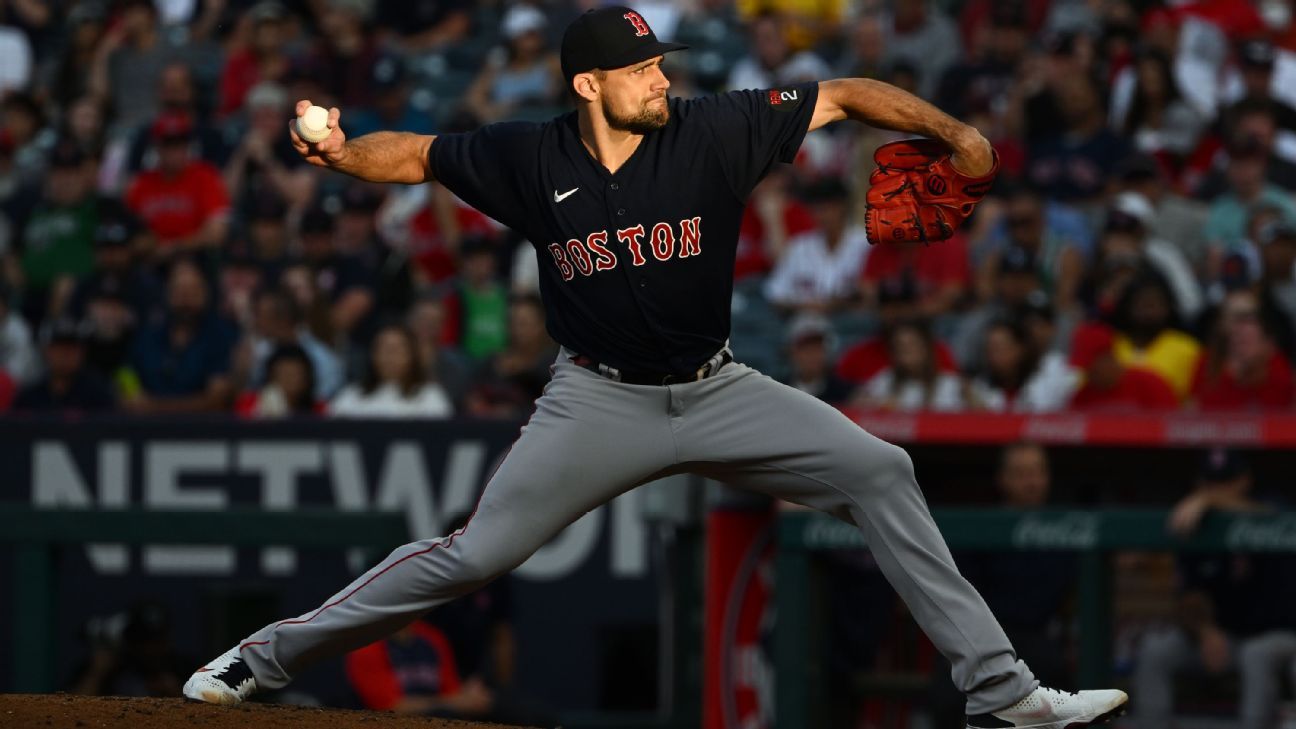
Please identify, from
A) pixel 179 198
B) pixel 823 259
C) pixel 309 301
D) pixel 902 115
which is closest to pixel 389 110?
pixel 179 198

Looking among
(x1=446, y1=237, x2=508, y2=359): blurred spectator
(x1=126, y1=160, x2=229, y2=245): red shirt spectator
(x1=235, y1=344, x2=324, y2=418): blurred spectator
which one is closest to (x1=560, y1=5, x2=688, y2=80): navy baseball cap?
(x1=235, y1=344, x2=324, y2=418): blurred spectator

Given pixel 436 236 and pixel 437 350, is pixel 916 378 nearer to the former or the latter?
pixel 437 350

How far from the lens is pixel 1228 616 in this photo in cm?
759

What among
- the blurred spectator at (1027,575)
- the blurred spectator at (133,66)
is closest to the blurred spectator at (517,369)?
the blurred spectator at (1027,575)

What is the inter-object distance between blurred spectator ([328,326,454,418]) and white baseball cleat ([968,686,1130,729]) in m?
4.87

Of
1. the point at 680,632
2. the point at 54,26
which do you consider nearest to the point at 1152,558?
the point at 680,632

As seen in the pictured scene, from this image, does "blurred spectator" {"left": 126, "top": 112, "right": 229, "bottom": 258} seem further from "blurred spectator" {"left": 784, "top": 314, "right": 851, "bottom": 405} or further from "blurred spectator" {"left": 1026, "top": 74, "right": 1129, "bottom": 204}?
"blurred spectator" {"left": 1026, "top": 74, "right": 1129, "bottom": 204}

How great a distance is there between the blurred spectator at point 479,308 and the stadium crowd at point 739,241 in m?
0.02

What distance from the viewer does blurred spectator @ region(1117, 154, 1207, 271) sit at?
9.85 meters

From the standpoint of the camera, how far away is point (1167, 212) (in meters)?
9.95

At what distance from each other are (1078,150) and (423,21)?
5191 millimetres

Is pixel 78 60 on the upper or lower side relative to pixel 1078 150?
upper

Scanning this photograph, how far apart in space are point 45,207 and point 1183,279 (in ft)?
22.6

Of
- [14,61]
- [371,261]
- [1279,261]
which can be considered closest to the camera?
[1279,261]
